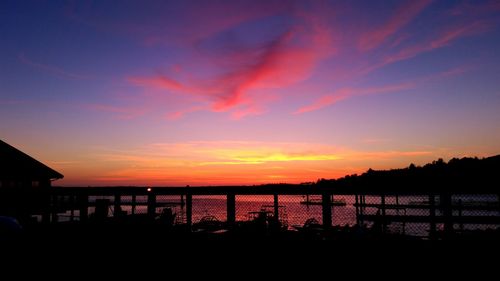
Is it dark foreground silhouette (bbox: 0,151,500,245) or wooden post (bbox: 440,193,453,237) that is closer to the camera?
dark foreground silhouette (bbox: 0,151,500,245)

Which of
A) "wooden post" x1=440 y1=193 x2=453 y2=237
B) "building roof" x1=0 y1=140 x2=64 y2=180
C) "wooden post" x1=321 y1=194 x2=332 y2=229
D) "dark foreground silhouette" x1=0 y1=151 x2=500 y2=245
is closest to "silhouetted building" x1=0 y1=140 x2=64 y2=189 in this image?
"building roof" x1=0 y1=140 x2=64 y2=180

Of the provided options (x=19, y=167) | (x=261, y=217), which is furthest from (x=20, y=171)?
(x=261, y=217)

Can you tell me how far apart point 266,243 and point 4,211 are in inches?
358

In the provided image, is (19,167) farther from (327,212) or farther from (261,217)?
(327,212)

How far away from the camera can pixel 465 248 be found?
7.38 metres

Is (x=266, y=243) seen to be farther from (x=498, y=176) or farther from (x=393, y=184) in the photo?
(x=498, y=176)

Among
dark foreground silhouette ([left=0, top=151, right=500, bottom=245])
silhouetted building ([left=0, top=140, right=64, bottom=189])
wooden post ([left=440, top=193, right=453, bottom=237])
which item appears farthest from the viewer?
silhouetted building ([left=0, top=140, right=64, bottom=189])

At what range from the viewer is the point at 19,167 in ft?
84.7

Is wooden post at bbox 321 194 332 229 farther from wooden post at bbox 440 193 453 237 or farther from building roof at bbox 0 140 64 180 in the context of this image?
building roof at bbox 0 140 64 180

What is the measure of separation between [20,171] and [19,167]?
33 centimetres

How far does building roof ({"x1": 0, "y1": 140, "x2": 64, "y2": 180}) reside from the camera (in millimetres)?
24500

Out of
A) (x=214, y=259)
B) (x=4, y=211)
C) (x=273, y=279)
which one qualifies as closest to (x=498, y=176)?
(x=273, y=279)

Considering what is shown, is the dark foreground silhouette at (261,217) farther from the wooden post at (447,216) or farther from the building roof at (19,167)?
the building roof at (19,167)

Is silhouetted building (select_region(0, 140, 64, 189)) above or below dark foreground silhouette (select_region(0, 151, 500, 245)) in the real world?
above
